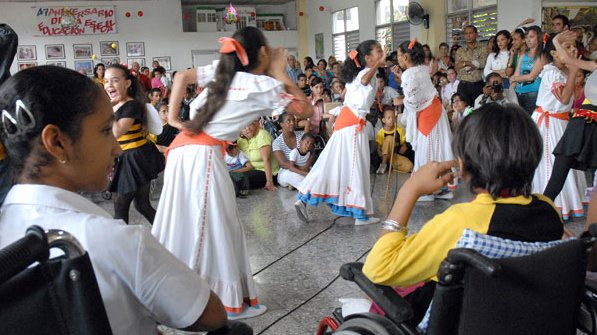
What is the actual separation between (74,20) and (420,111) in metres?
13.0

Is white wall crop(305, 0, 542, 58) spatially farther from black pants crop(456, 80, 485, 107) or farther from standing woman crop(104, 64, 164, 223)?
standing woman crop(104, 64, 164, 223)

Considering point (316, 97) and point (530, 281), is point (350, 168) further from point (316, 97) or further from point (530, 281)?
point (316, 97)

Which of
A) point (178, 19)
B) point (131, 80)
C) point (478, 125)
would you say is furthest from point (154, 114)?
point (178, 19)

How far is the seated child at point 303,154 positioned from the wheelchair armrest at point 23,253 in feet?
18.0

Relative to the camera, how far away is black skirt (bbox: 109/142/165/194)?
11.6ft

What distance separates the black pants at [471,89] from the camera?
7.25 metres

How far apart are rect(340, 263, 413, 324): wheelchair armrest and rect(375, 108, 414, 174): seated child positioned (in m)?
5.24

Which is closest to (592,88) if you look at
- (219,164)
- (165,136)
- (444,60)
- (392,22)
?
(219,164)

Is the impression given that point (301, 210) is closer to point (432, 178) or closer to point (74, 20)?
point (432, 178)

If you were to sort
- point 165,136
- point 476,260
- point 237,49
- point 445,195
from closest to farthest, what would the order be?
point 476,260 → point 237,49 → point 445,195 → point 165,136

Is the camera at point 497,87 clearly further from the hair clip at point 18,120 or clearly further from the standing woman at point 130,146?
the hair clip at point 18,120

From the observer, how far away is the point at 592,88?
3457mm

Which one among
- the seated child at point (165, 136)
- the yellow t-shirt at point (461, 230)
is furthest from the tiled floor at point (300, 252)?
the yellow t-shirt at point (461, 230)

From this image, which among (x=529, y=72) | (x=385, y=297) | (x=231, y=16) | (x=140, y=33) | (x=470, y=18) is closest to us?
(x=385, y=297)
